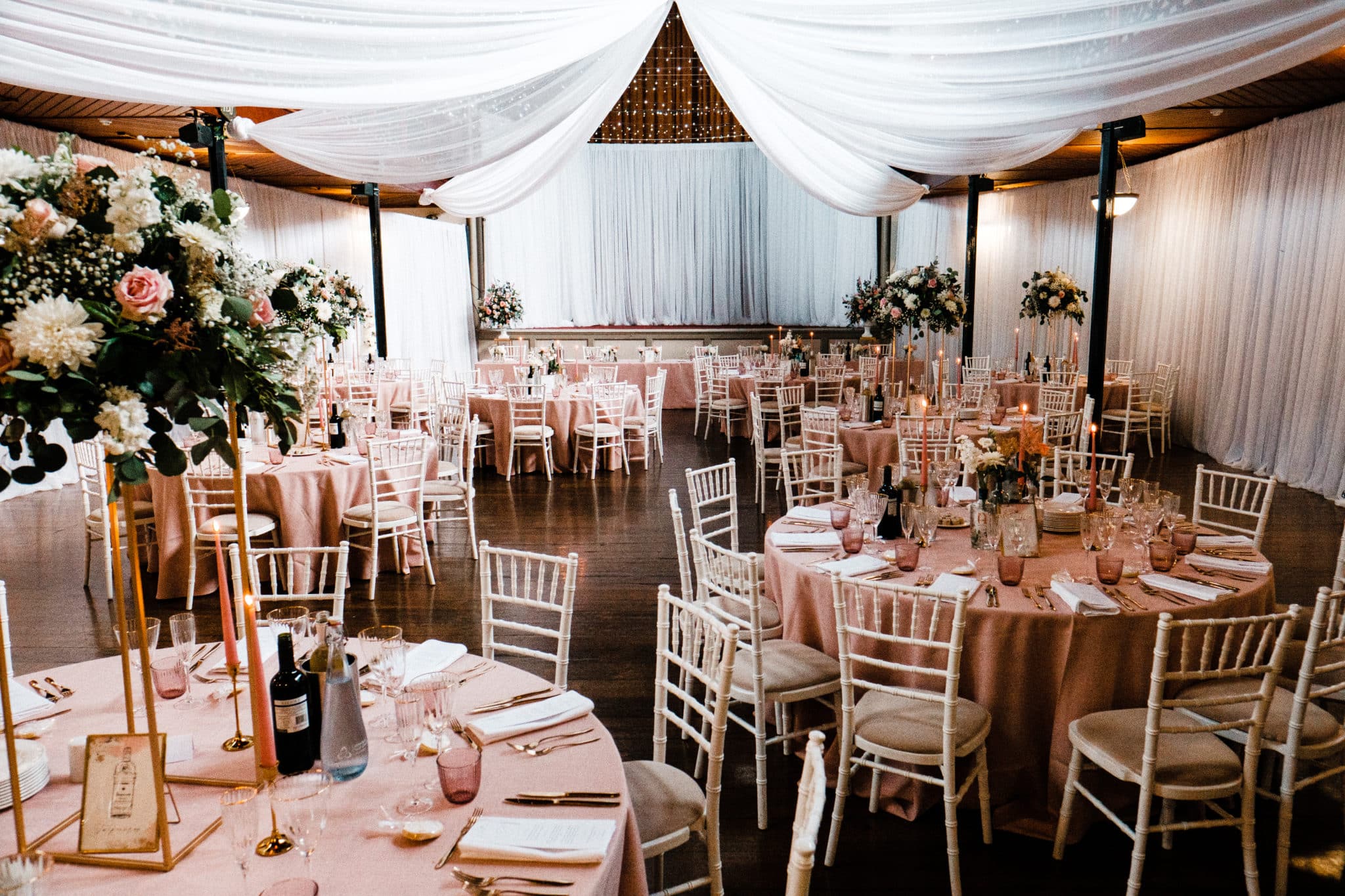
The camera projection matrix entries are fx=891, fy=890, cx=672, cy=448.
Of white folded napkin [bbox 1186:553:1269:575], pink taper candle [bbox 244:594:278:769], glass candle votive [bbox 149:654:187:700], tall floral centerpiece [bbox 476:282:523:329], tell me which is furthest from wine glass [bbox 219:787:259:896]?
tall floral centerpiece [bbox 476:282:523:329]

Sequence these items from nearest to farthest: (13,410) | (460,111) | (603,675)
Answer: (13,410), (460,111), (603,675)

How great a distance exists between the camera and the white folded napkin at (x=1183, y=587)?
313cm

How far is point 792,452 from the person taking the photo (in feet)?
18.5

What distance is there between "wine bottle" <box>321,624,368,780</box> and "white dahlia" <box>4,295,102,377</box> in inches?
32.0

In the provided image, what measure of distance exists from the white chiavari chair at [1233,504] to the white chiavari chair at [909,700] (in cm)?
143

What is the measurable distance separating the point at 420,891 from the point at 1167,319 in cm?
1213

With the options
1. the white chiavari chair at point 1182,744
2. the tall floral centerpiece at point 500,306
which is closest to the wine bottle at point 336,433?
the white chiavari chair at point 1182,744

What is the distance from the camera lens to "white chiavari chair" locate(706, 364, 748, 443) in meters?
11.0

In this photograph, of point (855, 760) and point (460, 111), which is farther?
point (460, 111)

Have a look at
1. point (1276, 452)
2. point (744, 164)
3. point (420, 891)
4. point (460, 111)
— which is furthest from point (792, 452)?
point (744, 164)

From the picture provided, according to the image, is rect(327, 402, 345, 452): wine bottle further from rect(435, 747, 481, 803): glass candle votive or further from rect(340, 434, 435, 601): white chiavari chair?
rect(435, 747, 481, 803): glass candle votive

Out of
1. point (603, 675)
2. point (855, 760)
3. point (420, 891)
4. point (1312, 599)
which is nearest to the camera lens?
point (420, 891)

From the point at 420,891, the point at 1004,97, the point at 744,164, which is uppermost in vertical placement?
the point at 744,164

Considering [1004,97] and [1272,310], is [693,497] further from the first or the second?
[1272,310]
